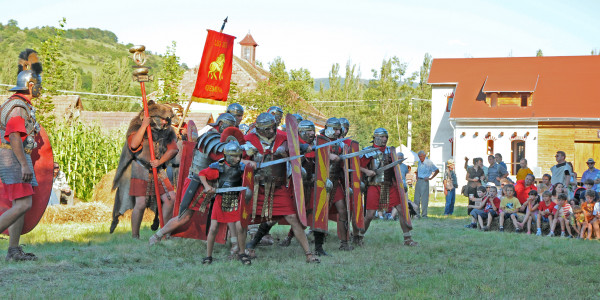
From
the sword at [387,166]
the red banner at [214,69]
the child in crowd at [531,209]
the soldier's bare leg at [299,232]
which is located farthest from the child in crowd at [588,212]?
the red banner at [214,69]

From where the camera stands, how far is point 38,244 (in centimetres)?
891

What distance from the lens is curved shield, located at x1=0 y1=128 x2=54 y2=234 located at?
7.40 metres

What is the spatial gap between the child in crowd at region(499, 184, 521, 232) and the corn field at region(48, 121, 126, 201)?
8.06 m

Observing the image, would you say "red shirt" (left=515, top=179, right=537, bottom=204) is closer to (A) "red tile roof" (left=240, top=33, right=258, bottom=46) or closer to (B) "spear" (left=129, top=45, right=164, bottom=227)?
(B) "spear" (left=129, top=45, right=164, bottom=227)

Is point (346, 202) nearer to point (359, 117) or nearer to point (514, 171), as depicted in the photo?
point (514, 171)

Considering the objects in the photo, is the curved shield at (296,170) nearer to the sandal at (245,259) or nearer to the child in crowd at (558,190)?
the sandal at (245,259)

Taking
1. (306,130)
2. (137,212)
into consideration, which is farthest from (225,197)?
(137,212)

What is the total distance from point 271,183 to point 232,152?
593 mm

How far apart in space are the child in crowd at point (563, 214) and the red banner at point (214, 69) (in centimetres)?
560

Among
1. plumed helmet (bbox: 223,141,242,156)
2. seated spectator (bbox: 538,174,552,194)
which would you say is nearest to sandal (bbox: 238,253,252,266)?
plumed helmet (bbox: 223,141,242,156)

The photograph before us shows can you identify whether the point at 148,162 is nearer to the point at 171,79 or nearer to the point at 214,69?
the point at 214,69

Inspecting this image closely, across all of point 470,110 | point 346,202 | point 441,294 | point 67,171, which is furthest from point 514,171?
point 441,294

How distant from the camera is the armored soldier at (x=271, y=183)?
24.5 feet

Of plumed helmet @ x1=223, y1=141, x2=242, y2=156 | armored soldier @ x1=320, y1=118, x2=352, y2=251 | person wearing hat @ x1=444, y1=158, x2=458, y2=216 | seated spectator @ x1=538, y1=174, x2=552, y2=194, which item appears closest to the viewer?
plumed helmet @ x1=223, y1=141, x2=242, y2=156
